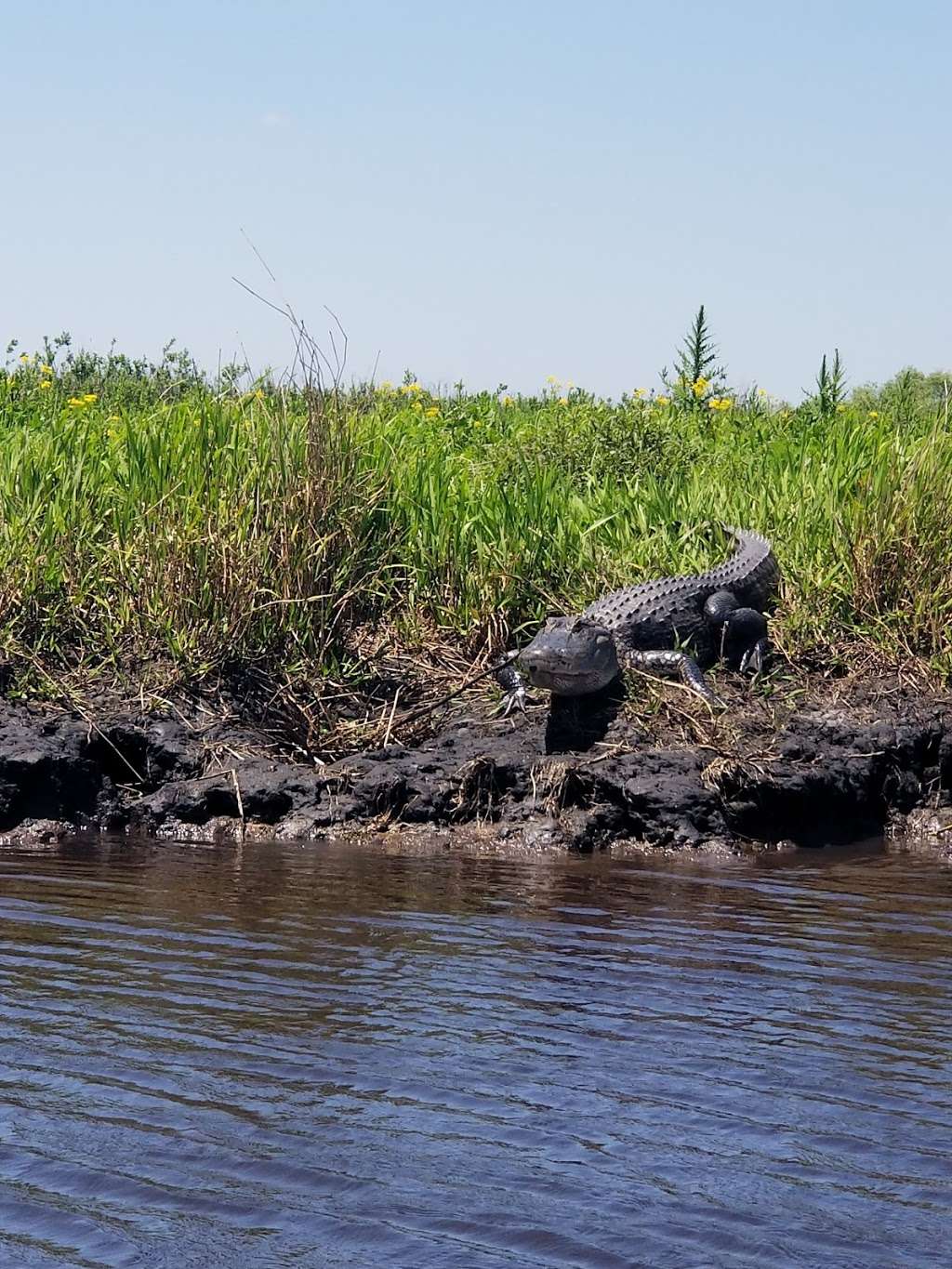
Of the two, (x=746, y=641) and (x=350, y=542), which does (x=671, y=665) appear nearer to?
(x=746, y=641)

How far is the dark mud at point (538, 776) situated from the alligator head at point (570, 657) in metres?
0.21

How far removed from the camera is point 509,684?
7.15 m

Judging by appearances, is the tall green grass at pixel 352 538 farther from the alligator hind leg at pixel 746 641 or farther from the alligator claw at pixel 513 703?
the alligator claw at pixel 513 703

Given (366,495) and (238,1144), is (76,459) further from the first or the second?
(238,1144)

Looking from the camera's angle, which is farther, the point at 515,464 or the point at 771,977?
the point at 515,464

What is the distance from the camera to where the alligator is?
673 centimetres

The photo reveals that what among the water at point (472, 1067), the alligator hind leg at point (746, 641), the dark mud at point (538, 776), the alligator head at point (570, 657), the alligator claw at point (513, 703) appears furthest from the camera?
the alligator hind leg at point (746, 641)

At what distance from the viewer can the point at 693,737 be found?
6.78 m

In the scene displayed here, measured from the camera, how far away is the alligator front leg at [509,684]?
705 cm

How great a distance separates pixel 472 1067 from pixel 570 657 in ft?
9.48

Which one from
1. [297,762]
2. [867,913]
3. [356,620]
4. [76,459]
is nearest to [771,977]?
[867,913]

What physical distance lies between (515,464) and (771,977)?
5.05 metres

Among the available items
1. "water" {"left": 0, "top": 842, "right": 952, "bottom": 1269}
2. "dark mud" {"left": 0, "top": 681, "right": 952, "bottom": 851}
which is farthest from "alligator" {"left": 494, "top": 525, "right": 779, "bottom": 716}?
"water" {"left": 0, "top": 842, "right": 952, "bottom": 1269}

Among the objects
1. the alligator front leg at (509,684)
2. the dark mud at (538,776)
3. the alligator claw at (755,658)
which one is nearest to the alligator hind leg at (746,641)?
the alligator claw at (755,658)
